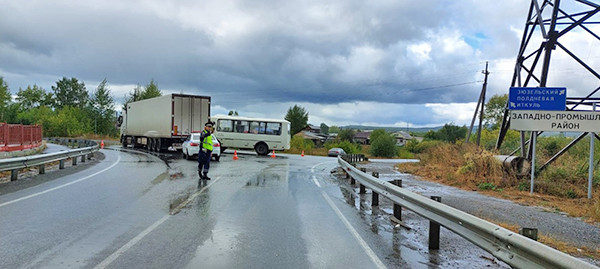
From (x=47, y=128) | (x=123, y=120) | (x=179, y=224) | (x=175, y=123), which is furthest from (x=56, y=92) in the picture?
(x=179, y=224)

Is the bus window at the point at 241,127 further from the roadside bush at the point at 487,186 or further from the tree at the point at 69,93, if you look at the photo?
the tree at the point at 69,93

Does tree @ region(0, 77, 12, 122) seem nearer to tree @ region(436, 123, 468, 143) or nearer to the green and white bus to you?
the green and white bus

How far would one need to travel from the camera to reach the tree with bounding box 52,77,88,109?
343ft

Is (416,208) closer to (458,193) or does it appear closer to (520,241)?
(520,241)

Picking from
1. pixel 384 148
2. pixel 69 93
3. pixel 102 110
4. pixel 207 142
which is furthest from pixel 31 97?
pixel 207 142

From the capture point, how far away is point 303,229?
23.3ft

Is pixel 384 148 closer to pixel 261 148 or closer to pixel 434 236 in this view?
pixel 261 148

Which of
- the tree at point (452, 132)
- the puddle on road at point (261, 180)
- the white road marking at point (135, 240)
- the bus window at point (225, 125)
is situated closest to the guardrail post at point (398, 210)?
the white road marking at point (135, 240)

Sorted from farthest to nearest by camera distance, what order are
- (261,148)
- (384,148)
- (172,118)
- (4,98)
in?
(4,98) < (384,148) < (261,148) < (172,118)

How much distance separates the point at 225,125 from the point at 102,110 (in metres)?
45.0

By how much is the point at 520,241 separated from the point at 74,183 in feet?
37.4

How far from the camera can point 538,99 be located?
44.8ft

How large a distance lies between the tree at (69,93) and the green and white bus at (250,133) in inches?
3332

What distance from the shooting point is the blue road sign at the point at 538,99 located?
13461mm
